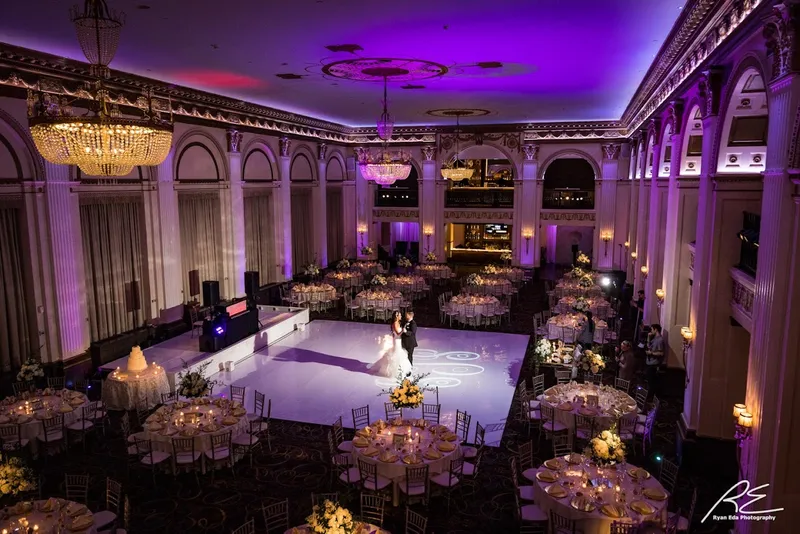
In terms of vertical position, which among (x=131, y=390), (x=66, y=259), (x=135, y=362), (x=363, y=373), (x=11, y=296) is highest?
(x=66, y=259)

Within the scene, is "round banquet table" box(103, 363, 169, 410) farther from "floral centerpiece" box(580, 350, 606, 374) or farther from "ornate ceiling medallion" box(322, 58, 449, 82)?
"floral centerpiece" box(580, 350, 606, 374)

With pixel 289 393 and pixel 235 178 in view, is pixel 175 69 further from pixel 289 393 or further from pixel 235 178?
pixel 289 393

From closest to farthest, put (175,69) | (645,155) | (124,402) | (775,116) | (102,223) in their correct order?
(775,116) → (124,402) → (175,69) → (102,223) → (645,155)

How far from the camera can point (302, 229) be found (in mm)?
23188

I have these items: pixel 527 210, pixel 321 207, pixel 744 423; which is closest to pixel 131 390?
pixel 744 423

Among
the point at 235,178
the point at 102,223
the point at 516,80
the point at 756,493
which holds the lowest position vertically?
the point at 756,493

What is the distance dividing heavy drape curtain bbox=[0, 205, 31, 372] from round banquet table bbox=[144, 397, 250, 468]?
4.07m

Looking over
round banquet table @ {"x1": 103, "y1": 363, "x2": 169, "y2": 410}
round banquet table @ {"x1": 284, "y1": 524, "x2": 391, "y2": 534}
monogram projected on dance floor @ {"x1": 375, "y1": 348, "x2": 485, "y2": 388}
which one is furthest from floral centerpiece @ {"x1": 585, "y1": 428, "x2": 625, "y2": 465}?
round banquet table @ {"x1": 103, "y1": 363, "x2": 169, "y2": 410}

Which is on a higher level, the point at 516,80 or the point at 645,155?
the point at 516,80

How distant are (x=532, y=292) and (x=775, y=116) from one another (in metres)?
17.0

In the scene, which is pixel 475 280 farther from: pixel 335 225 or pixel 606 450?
pixel 606 450

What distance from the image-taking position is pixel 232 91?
15211 millimetres

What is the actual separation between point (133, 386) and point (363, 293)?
28.9 feet

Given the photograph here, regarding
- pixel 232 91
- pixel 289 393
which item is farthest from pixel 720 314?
pixel 232 91
